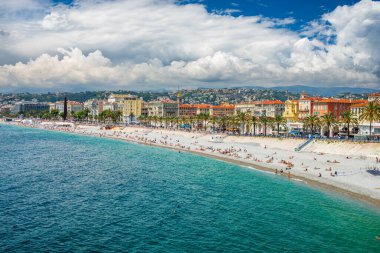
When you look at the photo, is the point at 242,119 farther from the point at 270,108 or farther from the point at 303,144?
the point at 270,108

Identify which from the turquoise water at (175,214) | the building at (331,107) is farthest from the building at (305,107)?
the turquoise water at (175,214)

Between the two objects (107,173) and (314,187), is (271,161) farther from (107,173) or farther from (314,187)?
(107,173)

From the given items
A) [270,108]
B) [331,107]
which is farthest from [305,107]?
[270,108]

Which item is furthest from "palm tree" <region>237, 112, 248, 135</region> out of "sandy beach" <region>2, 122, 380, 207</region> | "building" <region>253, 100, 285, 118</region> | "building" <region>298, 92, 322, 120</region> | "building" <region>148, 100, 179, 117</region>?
"building" <region>148, 100, 179, 117</region>

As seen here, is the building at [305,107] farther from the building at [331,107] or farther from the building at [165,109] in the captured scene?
the building at [165,109]

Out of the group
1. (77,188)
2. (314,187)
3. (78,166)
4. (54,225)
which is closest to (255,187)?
(314,187)

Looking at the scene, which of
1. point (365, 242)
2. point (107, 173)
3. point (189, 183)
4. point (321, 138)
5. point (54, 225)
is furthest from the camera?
point (321, 138)
